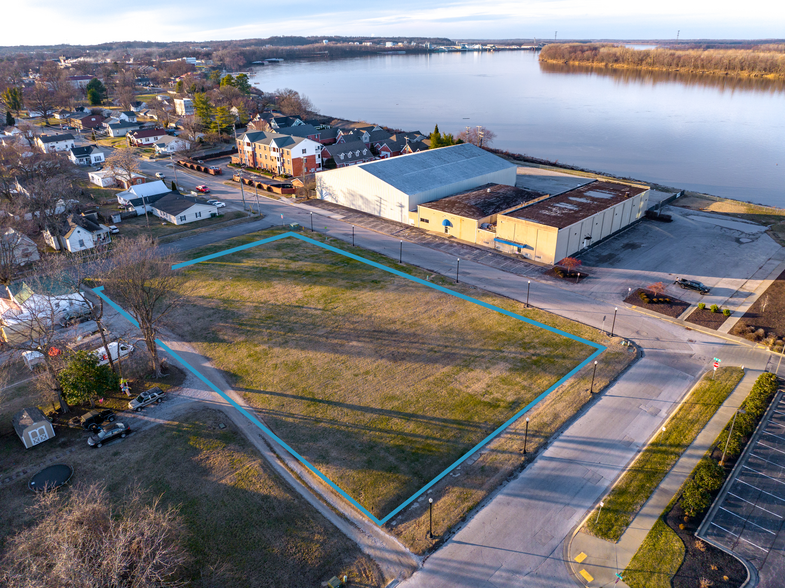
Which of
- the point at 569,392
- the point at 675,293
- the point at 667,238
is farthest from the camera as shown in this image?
the point at 667,238

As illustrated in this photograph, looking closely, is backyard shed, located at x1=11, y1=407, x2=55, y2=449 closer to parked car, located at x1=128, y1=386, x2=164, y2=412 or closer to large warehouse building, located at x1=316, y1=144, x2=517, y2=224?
parked car, located at x1=128, y1=386, x2=164, y2=412

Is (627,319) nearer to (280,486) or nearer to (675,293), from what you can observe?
(675,293)

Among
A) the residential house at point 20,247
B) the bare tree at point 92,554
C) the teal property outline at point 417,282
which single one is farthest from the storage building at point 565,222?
the residential house at point 20,247

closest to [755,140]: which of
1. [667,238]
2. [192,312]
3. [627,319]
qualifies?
[667,238]

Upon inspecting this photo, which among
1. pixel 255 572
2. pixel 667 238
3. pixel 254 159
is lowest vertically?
pixel 255 572

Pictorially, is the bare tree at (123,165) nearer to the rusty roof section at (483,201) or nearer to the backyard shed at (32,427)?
the rusty roof section at (483,201)

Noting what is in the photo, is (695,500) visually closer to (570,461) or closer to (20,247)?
(570,461)

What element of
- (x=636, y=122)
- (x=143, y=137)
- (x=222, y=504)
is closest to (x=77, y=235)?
(x=222, y=504)
